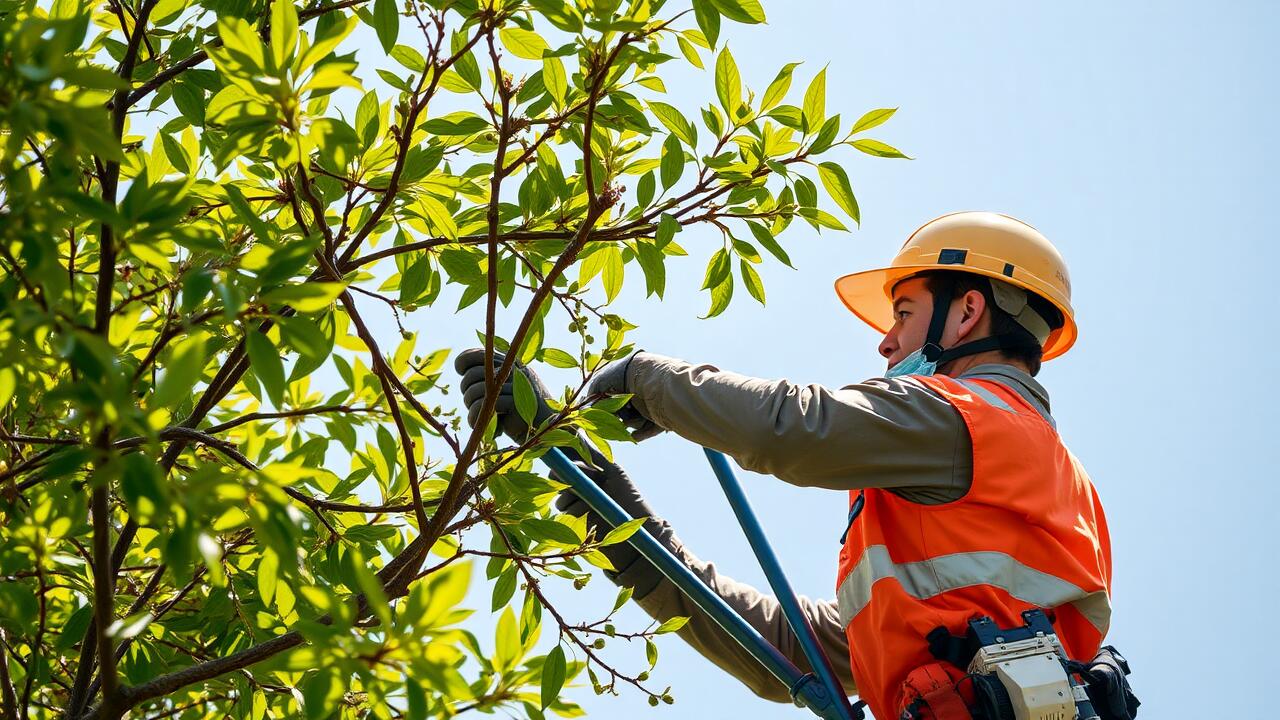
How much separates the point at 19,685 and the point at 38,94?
201 cm

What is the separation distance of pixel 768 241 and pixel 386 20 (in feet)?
2.97

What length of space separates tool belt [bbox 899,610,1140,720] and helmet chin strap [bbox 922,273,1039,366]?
103 centimetres

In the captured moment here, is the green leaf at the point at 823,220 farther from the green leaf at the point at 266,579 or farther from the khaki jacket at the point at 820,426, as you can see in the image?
the green leaf at the point at 266,579

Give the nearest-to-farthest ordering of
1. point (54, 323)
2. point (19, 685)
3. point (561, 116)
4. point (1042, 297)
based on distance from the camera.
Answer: point (54, 323)
point (561, 116)
point (19, 685)
point (1042, 297)

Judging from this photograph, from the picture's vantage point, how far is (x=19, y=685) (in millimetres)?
2998

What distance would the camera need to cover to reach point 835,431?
352 centimetres

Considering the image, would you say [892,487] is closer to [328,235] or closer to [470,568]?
[328,235]

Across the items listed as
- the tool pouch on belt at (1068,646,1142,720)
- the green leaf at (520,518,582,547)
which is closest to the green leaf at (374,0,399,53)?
the green leaf at (520,518,582,547)

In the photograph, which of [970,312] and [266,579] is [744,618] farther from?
[266,579]

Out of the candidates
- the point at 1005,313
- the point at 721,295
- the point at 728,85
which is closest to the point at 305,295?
the point at 728,85

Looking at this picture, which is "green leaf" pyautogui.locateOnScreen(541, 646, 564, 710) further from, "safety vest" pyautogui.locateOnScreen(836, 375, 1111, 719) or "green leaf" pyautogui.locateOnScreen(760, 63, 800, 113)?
"safety vest" pyautogui.locateOnScreen(836, 375, 1111, 719)

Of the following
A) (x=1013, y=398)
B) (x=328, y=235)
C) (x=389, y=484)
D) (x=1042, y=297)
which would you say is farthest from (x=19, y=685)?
(x=1042, y=297)

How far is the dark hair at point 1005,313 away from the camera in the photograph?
14.0 feet

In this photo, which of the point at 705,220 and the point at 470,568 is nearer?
the point at 470,568
